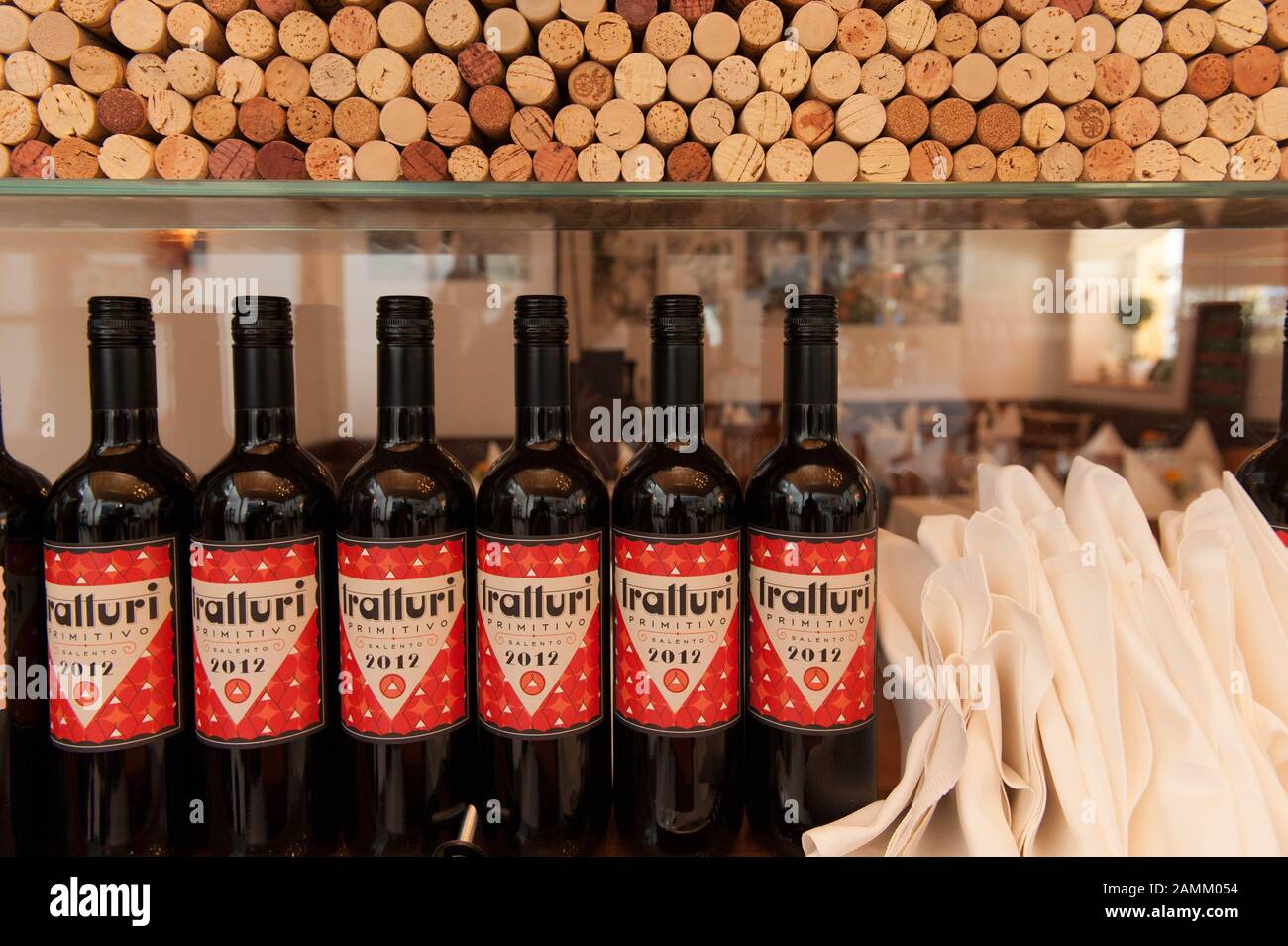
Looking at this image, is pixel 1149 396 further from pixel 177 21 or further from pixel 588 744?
pixel 177 21

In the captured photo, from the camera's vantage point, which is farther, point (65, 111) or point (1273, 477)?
point (1273, 477)

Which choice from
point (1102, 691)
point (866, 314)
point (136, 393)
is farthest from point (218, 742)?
point (866, 314)

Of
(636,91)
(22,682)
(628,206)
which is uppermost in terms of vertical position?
(636,91)

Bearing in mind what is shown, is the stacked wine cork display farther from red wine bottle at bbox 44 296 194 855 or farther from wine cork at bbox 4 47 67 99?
red wine bottle at bbox 44 296 194 855

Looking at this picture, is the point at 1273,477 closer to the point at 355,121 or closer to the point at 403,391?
the point at 403,391

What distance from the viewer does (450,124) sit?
0.88 metres

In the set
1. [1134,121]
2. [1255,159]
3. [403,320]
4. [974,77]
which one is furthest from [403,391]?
[1255,159]

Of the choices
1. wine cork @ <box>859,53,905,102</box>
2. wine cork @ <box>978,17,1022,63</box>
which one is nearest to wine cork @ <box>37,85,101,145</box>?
wine cork @ <box>859,53,905,102</box>

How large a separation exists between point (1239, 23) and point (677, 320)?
68 cm

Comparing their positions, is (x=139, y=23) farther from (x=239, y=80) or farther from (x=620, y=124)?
(x=620, y=124)

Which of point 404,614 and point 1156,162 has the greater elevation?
point 1156,162

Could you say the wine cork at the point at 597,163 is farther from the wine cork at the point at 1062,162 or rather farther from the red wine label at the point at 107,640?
the red wine label at the point at 107,640

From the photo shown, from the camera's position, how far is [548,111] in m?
0.90

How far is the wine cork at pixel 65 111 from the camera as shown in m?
0.88
